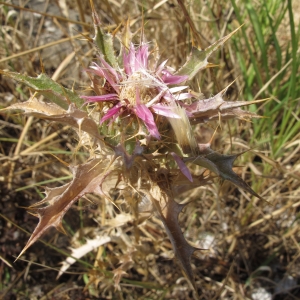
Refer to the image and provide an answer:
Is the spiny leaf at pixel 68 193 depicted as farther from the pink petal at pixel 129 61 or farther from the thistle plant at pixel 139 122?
the pink petal at pixel 129 61

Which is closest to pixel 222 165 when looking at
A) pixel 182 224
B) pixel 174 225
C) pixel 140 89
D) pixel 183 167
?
pixel 183 167

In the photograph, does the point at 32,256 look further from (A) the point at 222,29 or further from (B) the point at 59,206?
(A) the point at 222,29

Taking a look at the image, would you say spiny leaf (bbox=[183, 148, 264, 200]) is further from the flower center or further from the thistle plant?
the flower center

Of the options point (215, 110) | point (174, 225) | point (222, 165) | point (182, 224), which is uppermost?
point (215, 110)

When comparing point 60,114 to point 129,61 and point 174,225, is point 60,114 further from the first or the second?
point 174,225

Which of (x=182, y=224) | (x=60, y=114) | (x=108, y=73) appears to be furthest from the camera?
(x=182, y=224)

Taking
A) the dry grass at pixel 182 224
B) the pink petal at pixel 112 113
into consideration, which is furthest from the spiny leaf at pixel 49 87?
the dry grass at pixel 182 224

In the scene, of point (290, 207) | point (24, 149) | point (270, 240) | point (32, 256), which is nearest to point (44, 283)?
point (32, 256)
